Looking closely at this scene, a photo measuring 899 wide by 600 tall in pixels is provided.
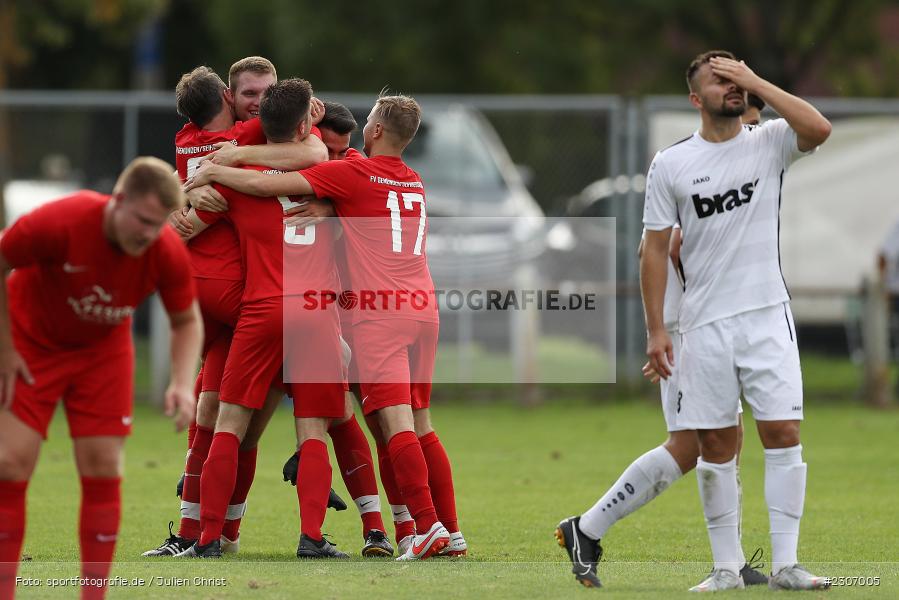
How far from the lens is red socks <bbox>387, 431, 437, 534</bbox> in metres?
7.56

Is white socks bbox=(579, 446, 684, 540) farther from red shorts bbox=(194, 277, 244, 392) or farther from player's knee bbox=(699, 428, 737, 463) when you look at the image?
red shorts bbox=(194, 277, 244, 392)

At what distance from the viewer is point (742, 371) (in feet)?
21.5

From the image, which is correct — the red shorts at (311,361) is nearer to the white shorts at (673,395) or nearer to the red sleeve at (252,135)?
the red sleeve at (252,135)

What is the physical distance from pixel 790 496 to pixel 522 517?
10.3 feet

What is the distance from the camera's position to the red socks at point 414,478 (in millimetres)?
7559

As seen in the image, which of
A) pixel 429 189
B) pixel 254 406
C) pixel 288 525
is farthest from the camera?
pixel 429 189

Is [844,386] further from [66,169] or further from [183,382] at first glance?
[183,382]

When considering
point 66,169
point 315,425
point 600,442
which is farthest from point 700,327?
point 66,169

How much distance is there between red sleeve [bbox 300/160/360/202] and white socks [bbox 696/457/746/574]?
2.41 meters

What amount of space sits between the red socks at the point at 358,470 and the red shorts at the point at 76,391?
2362 millimetres

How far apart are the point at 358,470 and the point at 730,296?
8.34 ft

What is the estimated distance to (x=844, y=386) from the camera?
1764cm

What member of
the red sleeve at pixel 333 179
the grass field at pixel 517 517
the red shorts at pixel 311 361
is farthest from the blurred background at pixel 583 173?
the red sleeve at pixel 333 179

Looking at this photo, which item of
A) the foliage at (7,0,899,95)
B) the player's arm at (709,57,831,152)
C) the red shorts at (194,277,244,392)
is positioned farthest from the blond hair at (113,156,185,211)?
the foliage at (7,0,899,95)
